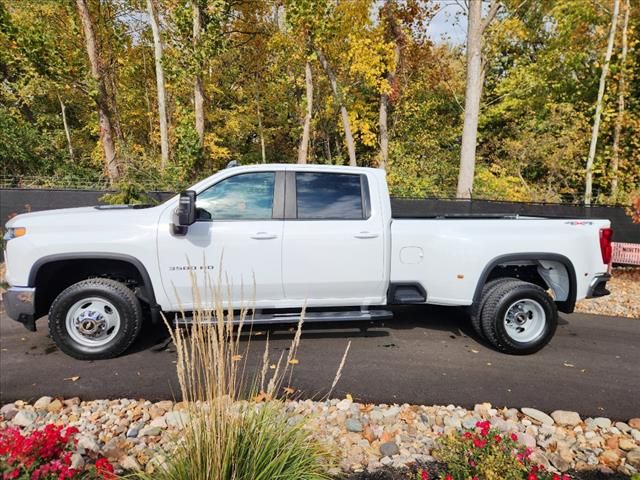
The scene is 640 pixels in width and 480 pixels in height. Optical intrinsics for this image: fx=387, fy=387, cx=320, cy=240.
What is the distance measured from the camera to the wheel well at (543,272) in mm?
4137

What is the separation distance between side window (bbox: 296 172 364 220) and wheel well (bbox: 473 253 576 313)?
1570mm

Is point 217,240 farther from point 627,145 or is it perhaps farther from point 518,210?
point 627,145

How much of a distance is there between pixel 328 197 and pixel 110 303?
2484 millimetres

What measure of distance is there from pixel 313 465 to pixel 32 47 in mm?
16065

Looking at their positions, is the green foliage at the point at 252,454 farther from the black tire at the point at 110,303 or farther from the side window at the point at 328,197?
the side window at the point at 328,197

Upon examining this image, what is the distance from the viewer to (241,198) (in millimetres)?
4082

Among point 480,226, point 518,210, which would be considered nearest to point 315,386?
point 480,226

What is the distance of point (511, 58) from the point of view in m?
19.7

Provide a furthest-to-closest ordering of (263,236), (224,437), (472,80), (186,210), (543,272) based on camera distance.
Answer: (472,80)
(543,272)
(263,236)
(186,210)
(224,437)

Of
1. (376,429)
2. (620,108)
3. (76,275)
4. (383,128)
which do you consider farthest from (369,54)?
(376,429)

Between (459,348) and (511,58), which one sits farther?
(511,58)

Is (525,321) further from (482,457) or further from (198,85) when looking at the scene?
(198,85)

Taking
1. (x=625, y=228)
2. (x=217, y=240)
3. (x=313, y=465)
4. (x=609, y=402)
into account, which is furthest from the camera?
(x=625, y=228)

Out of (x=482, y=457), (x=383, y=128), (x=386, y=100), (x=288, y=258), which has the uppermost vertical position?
(x=386, y=100)
